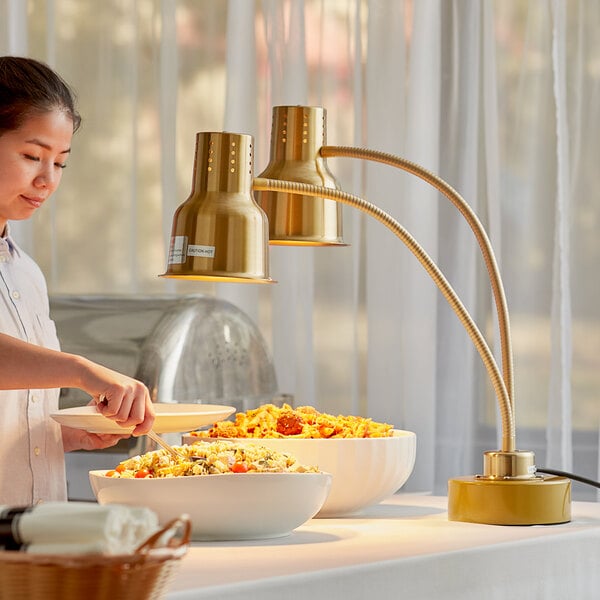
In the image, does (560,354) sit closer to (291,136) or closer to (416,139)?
(416,139)

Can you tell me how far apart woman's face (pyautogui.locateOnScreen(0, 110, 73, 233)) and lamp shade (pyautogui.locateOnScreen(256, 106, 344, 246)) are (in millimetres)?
327

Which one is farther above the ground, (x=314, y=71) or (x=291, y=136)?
(x=314, y=71)

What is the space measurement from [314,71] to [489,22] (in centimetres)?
53

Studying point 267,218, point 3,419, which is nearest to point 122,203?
point 3,419

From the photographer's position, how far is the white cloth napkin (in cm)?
80

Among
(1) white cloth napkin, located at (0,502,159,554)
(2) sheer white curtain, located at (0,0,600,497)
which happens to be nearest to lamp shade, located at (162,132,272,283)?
(1) white cloth napkin, located at (0,502,159,554)

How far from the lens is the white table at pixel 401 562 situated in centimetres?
116

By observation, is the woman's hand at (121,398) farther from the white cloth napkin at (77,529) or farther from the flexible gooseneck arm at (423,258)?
the white cloth napkin at (77,529)

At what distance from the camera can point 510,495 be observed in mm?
1591

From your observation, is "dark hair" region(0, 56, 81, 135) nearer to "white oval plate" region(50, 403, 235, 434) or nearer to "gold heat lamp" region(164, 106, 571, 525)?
"gold heat lamp" region(164, 106, 571, 525)

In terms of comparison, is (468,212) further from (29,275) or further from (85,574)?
(85,574)

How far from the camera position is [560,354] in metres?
3.02

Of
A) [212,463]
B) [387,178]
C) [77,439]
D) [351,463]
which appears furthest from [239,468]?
[387,178]

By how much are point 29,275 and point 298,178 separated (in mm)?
530
